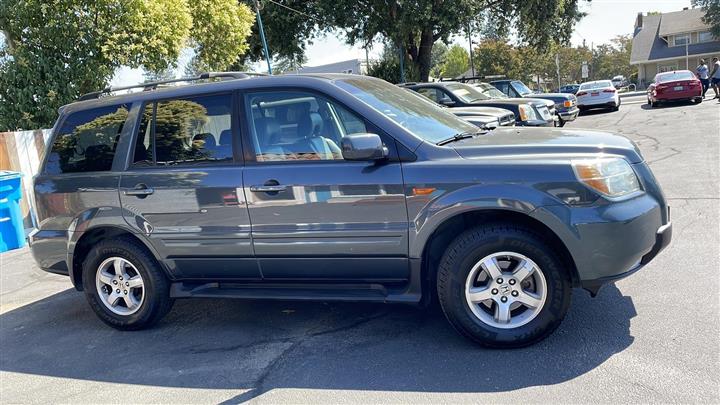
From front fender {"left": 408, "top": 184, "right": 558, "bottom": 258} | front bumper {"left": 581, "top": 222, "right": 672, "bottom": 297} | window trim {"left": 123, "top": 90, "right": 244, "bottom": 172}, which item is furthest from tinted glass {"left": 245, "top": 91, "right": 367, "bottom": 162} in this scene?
front bumper {"left": 581, "top": 222, "right": 672, "bottom": 297}

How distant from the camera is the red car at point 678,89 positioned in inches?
Answer: 765

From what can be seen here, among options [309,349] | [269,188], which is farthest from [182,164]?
[309,349]

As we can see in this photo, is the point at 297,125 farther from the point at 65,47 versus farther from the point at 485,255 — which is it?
the point at 65,47

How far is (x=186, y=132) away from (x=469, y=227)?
2.32 m

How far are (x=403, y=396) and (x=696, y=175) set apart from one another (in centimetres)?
659

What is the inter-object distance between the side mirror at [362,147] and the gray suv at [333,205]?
0.01 meters

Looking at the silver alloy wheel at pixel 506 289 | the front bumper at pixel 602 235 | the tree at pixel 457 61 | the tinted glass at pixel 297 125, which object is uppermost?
the tree at pixel 457 61

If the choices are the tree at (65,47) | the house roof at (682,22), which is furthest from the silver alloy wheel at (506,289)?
the house roof at (682,22)

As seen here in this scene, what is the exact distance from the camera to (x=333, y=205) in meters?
3.89

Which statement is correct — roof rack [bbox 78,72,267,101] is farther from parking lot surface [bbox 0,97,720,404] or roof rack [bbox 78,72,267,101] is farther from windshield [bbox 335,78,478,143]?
parking lot surface [bbox 0,97,720,404]

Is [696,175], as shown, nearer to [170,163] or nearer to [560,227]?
[560,227]

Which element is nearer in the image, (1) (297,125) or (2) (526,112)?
(1) (297,125)

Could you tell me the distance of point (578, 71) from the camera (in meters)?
74.4

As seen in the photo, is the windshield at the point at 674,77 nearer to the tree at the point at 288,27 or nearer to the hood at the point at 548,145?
the tree at the point at 288,27
